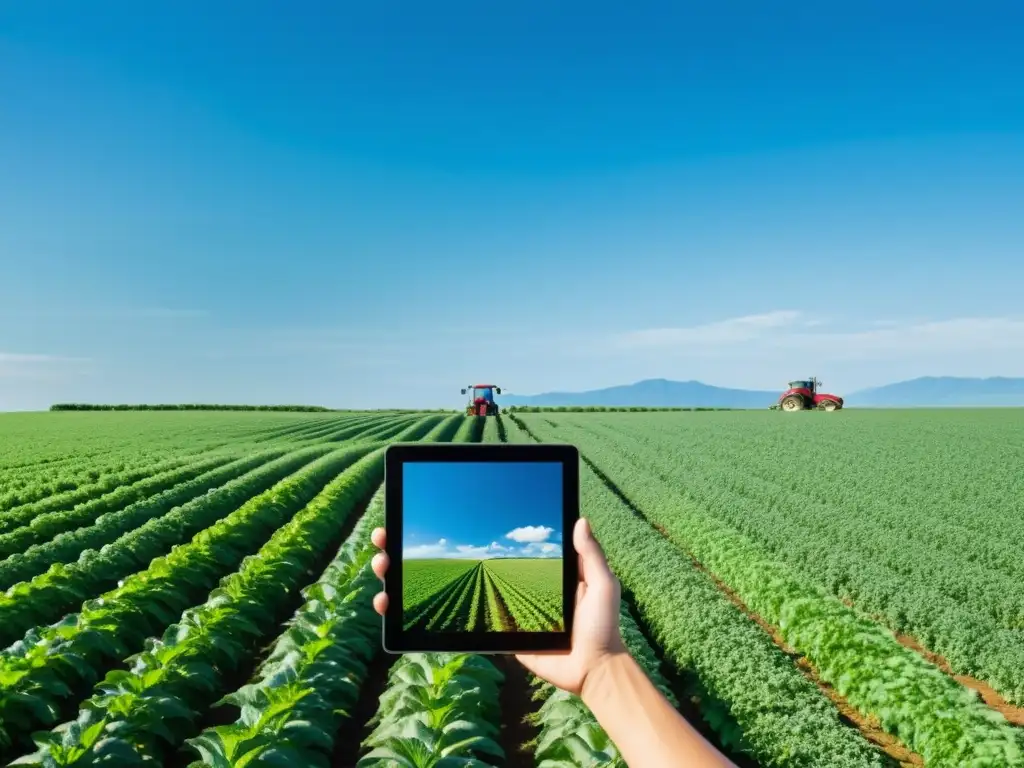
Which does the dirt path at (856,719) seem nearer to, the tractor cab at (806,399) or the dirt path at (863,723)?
the dirt path at (863,723)

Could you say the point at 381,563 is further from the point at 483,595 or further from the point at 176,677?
→ the point at 176,677

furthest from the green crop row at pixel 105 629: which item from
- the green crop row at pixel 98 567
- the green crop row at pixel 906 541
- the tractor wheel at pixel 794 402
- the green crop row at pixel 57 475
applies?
the tractor wheel at pixel 794 402

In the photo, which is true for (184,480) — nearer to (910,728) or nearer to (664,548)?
(664,548)

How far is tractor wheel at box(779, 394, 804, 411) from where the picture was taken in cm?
5697

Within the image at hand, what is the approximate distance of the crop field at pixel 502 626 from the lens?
590cm

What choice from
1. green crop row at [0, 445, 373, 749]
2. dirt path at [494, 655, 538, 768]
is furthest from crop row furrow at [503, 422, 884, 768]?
green crop row at [0, 445, 373, 749]

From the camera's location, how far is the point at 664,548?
13.0 m

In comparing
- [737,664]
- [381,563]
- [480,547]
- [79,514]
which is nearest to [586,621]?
[480,547]

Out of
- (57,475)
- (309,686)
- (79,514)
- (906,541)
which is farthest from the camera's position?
(57,475)

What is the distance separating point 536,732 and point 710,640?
7.80 feet

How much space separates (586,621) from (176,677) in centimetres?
544

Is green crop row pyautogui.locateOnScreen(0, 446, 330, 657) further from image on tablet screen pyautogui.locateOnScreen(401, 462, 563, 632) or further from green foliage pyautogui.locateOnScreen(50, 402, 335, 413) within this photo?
green foliage pyautogui.locateOnScreen(50, 402, 335, 413)

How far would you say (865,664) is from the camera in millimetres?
8250

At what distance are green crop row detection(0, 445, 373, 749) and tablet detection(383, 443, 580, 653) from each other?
524cm
